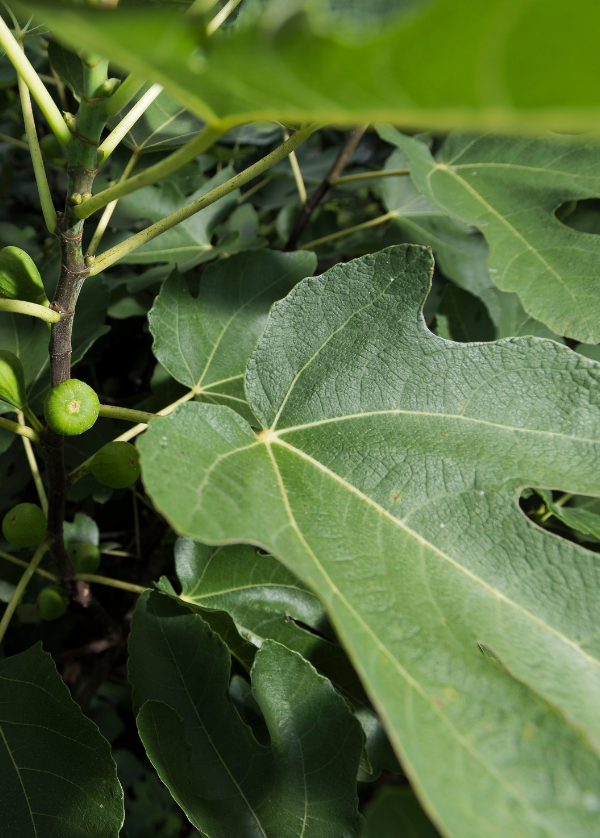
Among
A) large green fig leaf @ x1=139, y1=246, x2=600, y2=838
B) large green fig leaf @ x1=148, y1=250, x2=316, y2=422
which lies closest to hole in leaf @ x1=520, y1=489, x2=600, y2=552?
large green fig leaf @ x1=139, y1=246, x2=600, y2=838

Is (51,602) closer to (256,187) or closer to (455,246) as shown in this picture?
(455,246)

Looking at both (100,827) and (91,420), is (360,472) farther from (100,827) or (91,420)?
(100,827)

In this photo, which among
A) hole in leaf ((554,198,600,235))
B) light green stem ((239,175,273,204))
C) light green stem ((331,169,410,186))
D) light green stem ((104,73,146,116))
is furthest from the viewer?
light green stem ((239,175,273,204))

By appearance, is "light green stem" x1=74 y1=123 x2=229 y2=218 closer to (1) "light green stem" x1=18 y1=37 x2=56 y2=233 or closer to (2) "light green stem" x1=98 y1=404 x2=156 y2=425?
(1) "light green stem" x1=18 y1=37 x2=56 y2=233

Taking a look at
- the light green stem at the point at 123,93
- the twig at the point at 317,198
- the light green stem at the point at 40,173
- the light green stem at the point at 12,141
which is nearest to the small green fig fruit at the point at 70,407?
the light green stem at the point at 40,173

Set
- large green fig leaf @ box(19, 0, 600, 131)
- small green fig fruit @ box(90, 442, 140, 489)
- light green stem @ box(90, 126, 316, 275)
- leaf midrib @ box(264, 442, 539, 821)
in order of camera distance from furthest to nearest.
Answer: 1. small green fig fruit @ box(90, 442, 140, 489)
2. light green stem @ box(90, 126, 316, 275)
3. leaf midrib @ box(264, 442, 539, 821)
4. large green fig leaf @ box(19, 0, 600, 131)

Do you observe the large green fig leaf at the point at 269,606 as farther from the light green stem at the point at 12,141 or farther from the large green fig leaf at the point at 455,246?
the light green stem at the point at 12,141
